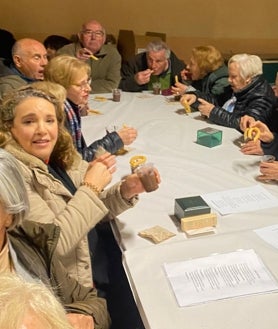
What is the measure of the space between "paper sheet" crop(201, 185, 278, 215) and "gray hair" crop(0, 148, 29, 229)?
801mm

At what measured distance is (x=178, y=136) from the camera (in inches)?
101

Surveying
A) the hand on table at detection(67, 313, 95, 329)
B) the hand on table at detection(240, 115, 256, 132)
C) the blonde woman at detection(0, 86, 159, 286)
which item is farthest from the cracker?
the hand on table at detection(240, 115, 256, 132)

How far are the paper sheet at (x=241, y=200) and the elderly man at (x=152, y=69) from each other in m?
2.06

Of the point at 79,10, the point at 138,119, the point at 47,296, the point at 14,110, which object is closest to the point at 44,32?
the point at 79,10

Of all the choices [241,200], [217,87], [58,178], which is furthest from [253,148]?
[217,87]

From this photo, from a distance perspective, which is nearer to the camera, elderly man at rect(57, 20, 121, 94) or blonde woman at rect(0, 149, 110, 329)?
blonde woman at rect(0, 149, 110, 329)

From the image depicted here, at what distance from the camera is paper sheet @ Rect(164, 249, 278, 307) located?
1211 mm

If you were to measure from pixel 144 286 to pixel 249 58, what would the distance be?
6.75 ft

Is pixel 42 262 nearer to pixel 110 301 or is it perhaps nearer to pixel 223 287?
pixel 223 287

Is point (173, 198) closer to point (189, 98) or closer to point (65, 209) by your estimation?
point (65, 209)

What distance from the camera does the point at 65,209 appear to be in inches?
56.6

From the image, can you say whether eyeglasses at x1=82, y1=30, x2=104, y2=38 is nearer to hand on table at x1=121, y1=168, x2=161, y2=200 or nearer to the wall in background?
the wall in background

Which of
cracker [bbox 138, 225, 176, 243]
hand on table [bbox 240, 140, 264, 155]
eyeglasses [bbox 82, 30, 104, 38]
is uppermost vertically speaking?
eyeglasses [bbox 82, 30, 104, 38]

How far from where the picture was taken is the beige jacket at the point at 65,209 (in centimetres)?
139
